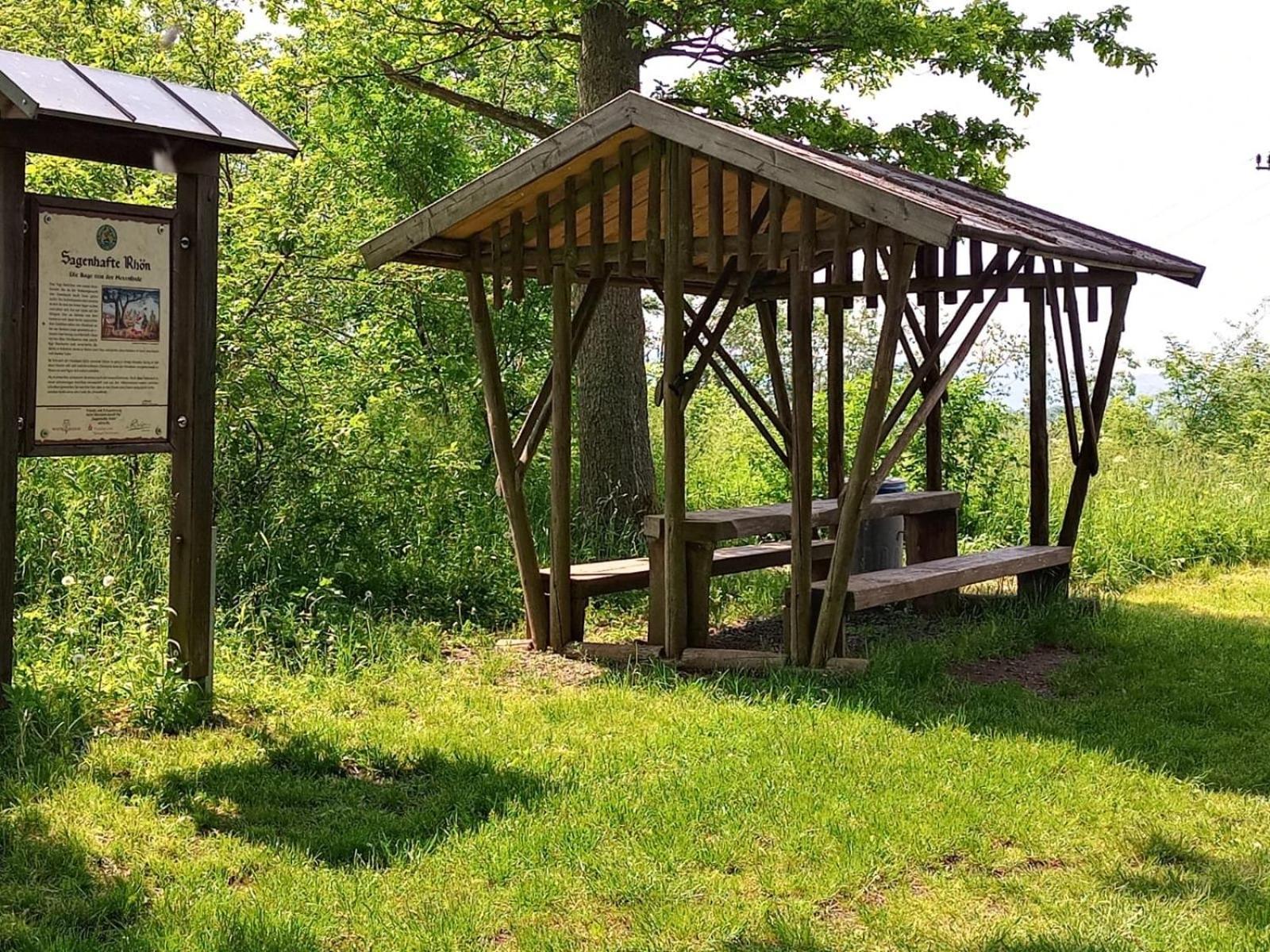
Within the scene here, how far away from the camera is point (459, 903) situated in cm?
439

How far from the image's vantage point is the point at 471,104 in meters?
12.9

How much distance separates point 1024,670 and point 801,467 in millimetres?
1972

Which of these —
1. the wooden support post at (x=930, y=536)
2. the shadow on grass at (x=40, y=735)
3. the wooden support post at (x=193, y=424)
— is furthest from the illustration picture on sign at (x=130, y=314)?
the wooden support post at (x=930, y=536)

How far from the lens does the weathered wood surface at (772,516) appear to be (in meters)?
8.32

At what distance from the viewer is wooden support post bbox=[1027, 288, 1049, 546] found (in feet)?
32.1

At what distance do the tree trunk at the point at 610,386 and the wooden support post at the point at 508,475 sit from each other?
294cm

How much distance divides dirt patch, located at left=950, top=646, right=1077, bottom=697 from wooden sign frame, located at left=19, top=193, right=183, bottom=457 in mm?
4728

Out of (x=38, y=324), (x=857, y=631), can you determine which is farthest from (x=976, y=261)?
(x=38, y=324)

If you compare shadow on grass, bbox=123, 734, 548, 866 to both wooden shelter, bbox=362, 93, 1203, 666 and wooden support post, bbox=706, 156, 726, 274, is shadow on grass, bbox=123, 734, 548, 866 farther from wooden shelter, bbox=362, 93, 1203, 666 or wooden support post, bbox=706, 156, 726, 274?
wooden support post, bbox=706, 156, 726, 274

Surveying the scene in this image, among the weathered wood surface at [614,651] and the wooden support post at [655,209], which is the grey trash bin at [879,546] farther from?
the wooden support post at [655,209]

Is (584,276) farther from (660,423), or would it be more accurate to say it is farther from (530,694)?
(660,423)

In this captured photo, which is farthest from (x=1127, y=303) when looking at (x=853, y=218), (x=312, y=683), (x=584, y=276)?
(x=312, y=683)

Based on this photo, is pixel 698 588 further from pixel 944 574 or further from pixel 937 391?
pixel 937 391

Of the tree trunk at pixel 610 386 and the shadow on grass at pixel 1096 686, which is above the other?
the tree trunk at pixel 610 386
